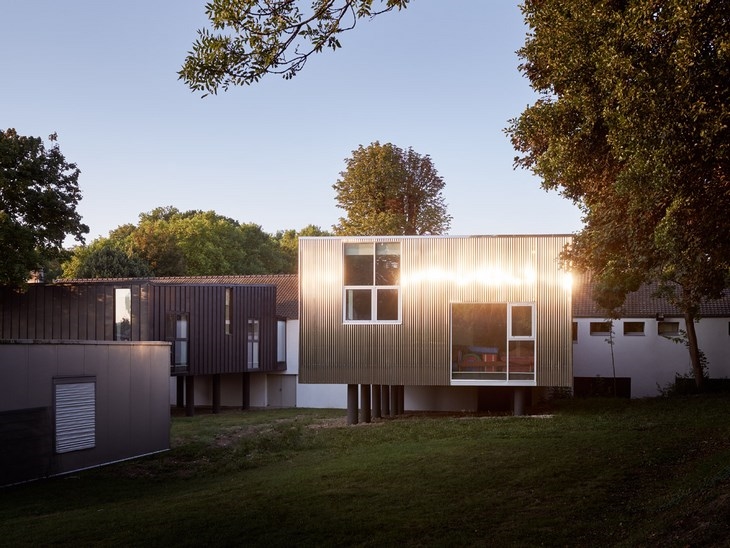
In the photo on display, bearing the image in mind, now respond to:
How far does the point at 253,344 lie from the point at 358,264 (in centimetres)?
1413

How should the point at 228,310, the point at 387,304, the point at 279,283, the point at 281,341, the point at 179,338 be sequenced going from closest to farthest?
the point at 387,304, the point at 179,338, the point at 228,310, the point at 281,341, the point at 279,283

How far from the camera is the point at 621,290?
27922 mm

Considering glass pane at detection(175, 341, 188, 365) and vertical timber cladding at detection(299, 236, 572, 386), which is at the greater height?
vertical timber cladding at detection(299, 236, 572, 386)

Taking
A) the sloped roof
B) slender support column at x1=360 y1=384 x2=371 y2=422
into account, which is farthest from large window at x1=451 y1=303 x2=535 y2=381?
the sloped roof

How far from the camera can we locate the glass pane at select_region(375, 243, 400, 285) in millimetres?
23156

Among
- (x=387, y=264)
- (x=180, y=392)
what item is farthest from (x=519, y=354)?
(x=180, y=392)

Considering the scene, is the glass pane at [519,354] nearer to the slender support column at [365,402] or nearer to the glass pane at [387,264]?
the glass pane at [387,264]

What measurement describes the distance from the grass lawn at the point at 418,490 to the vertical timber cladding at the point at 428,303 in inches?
81.3

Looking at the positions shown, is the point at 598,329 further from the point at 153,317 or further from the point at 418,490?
the point at 418,490

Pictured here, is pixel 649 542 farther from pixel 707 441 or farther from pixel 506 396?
pixel 506 396

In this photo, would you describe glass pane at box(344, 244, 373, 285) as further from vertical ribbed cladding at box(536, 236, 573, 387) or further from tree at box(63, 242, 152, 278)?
tree at box(63, 242, 152, 278)

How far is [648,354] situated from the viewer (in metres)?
35.3

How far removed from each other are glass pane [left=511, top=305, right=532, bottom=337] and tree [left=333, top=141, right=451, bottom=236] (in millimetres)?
21935

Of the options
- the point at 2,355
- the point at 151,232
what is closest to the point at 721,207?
the point at 2,355
